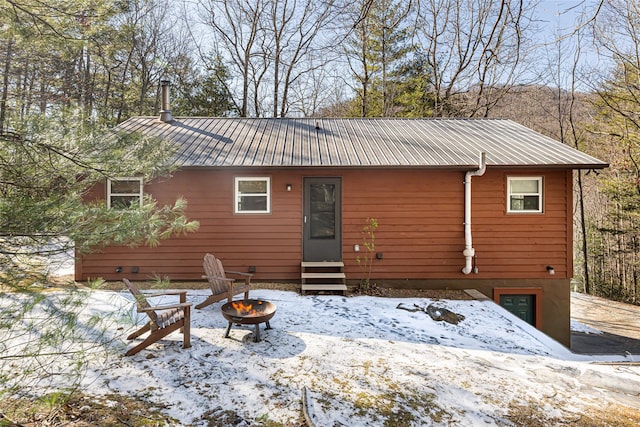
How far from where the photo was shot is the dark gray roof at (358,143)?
6242 mm

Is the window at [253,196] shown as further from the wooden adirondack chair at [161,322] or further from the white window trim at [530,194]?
the white window trim at [530,194]

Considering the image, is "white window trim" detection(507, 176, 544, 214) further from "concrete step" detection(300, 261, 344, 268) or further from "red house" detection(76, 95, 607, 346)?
"concrete step" detection(300, 261, 344, 268)

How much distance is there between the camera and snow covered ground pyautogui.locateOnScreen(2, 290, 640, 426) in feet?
8.96

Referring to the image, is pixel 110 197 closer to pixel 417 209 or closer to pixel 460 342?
pixel 417 209

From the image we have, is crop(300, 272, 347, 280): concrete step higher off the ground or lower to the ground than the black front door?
lower

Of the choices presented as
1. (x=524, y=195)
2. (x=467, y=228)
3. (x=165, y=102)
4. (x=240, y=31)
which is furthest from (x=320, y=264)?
(x=240, y=31)

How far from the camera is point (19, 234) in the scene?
196 cm

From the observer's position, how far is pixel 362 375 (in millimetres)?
3359

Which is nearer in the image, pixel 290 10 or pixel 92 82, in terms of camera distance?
pixel 92 82

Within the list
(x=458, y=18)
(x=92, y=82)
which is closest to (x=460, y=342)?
(x=458, y=18)

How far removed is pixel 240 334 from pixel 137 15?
15748mm

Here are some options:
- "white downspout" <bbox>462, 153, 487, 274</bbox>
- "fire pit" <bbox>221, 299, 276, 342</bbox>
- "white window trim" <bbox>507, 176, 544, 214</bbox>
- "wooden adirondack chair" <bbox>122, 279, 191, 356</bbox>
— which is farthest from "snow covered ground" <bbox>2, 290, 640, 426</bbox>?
"white window trim" <bbox>507, 176, 544, 214</bbox>

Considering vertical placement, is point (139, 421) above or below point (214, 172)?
below

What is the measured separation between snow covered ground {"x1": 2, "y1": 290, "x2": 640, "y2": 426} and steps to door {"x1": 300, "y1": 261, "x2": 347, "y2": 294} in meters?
1.19
